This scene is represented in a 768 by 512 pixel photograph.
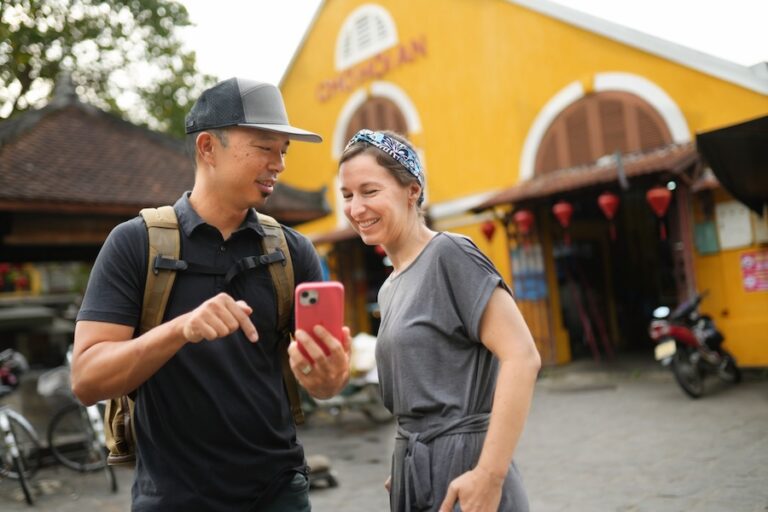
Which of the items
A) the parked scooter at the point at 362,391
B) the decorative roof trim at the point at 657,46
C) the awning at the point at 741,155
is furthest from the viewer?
the decorative roof trim at the point at 657,46

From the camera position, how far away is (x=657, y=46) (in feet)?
34.6

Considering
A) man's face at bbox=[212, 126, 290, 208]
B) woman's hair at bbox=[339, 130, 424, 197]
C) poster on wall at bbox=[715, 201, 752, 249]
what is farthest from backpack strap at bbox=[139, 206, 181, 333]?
poster on wall at bbox=[715, 201, 752, 249]

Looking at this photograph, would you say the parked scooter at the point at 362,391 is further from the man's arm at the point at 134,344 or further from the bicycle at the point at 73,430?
the man's arm at the point at 134,344

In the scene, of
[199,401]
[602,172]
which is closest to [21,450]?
[199,401]

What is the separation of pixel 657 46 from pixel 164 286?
10405mm

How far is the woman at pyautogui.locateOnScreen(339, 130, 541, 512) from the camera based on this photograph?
1.75 m

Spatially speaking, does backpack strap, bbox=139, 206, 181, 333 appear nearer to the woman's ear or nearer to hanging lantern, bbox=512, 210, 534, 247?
the woman's ear

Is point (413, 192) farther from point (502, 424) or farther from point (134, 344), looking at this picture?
point (134, 344)

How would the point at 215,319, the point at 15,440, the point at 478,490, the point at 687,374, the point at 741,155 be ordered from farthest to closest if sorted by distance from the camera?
the point at 687,374 < the point at 15,440 < the point at 741,155 < the point at 478,490 < the point at 215,319

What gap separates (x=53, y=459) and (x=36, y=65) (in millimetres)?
4462

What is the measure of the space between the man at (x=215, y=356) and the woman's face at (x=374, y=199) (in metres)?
0.25

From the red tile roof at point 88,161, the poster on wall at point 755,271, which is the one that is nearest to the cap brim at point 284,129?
the red tile roof at point 88,161

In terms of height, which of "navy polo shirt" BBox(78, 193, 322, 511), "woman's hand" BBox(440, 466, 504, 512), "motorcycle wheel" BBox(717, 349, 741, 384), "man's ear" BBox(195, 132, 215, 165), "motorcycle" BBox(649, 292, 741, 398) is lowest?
"motorcycle wheel" BBox(717, 349, 741, 384)

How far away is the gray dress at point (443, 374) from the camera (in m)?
1.85
